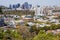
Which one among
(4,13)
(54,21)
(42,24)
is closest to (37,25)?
(42,24)

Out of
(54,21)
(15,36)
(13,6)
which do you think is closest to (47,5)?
(54,21)

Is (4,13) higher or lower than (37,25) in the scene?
higher

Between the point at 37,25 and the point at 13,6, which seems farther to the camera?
the point at 13,6

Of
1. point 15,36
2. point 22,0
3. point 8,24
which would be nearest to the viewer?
point 15,36

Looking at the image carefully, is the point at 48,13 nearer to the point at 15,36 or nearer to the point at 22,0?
the point at 22,0

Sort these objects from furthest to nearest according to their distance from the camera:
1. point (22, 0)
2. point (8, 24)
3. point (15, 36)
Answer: point (22, 0) < point (8, 24) < point (15, 36)

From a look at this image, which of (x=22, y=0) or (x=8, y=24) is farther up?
(x=22, y=0)

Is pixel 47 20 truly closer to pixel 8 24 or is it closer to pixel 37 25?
pixel 37 25

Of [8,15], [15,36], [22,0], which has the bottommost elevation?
[15,36]

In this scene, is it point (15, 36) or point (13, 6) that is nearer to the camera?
point (15, 36)
